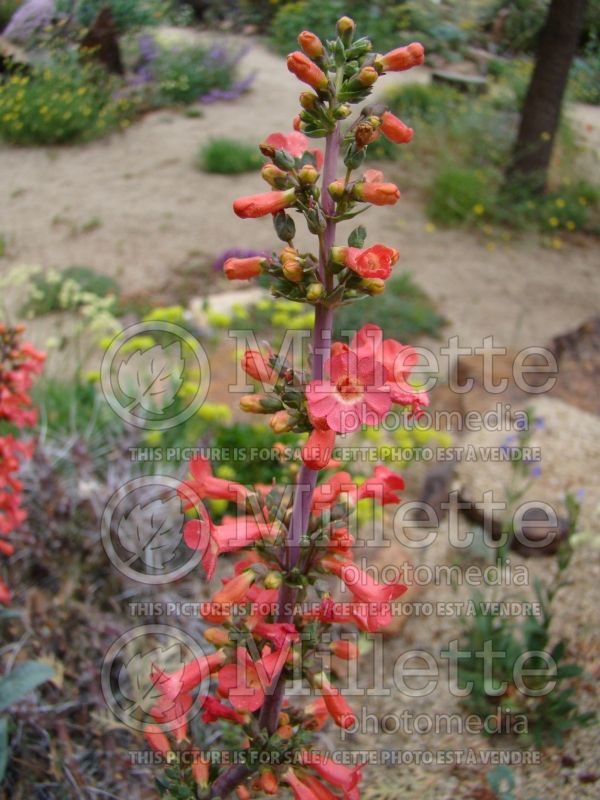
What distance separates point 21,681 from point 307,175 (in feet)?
4.75

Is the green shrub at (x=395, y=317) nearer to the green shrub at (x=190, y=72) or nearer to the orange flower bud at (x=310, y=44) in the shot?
the green shrub at (x=190, y=72)

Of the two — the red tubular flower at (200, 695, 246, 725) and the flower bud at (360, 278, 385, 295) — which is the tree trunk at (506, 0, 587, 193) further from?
the red tubular flower at (200, 695, 246, 725)

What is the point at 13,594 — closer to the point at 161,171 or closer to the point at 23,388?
the point at 23,388

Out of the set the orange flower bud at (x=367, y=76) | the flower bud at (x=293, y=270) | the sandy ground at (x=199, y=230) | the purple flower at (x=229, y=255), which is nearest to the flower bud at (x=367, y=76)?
the orange flower bud at (x=367, y=76)

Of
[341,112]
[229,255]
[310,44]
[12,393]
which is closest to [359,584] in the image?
[341,112]

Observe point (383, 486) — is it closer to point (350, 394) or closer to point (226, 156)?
point (350, 394)

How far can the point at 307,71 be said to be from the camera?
1170mm

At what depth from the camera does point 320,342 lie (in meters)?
1.25

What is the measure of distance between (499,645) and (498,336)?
3.83 meters

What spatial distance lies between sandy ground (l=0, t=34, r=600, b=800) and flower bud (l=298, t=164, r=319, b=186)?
339 centimetres

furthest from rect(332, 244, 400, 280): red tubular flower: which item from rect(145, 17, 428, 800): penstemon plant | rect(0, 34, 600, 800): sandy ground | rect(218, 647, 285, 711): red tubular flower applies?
rect(0, 34, 600, 800): sandy ground

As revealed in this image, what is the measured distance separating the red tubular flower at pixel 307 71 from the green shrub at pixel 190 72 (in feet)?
11.8

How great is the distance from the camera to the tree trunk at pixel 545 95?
6.86m

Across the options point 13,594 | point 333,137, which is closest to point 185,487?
point 333,137
